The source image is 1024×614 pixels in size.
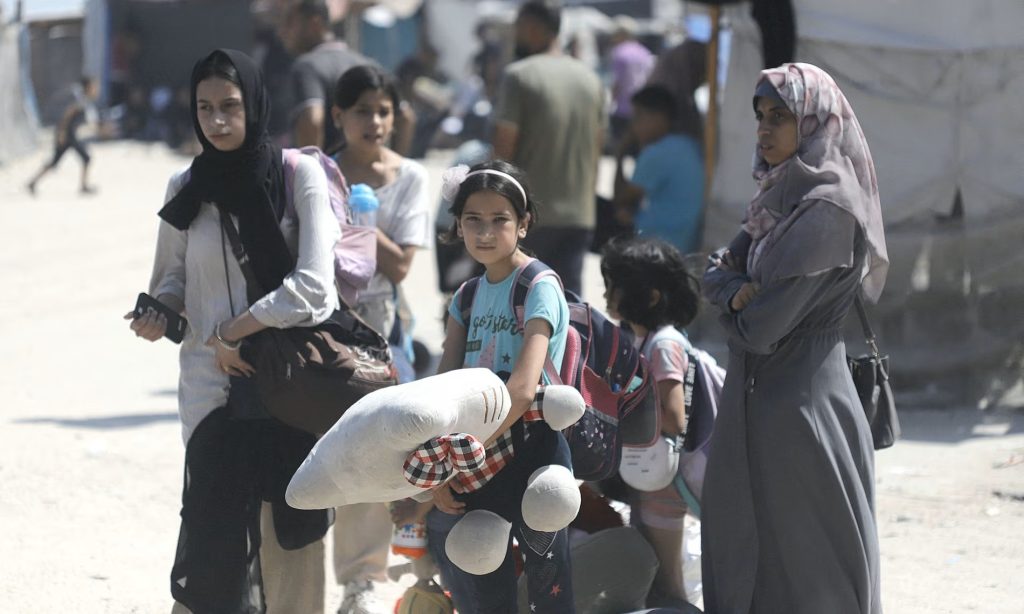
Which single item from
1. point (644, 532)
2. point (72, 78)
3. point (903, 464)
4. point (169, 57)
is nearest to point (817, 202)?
point (644, 532)

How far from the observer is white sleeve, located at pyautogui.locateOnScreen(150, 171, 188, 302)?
3854 millimetres

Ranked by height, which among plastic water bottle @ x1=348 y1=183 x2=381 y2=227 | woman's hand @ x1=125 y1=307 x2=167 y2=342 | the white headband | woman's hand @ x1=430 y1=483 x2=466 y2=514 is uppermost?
the white headband

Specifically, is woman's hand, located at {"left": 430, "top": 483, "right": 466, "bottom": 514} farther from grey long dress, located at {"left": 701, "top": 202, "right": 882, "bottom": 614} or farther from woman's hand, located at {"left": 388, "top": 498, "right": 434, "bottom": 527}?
grey long dress, located at {"left": 701, "top": 202, "right": 882, "bottom": 614}

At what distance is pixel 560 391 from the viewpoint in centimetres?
328

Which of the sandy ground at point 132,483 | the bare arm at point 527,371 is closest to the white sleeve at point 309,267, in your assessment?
the bare arm at point 527,371

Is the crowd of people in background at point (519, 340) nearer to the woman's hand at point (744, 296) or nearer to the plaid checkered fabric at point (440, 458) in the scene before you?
the woman's hand at point (744, 296)

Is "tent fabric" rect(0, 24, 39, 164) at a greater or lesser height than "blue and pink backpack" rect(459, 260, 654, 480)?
lesser

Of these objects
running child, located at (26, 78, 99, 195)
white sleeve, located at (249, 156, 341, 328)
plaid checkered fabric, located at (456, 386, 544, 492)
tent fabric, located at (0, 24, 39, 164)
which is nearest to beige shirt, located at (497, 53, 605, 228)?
white sleeve, located at (249, 156, 341, 328)

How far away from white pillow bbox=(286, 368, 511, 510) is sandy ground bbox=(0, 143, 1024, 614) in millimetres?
1614

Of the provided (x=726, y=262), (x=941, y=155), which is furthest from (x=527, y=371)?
(x=941, y=155)

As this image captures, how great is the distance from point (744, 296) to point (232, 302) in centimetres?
146

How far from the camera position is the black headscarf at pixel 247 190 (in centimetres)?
372

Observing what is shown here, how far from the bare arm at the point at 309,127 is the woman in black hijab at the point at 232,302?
5.90 ft

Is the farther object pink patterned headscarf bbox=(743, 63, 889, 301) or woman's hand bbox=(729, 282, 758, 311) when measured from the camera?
woman's hand bbox=(729, 282, 758, 311)
